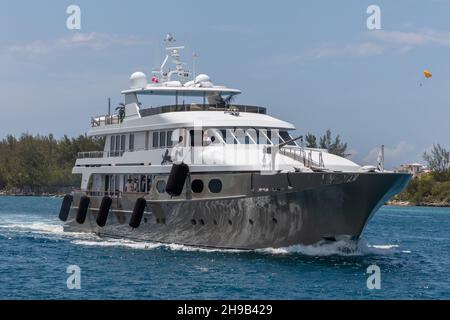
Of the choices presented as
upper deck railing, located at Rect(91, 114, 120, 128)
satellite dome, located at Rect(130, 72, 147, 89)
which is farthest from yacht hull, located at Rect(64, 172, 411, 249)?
upper deck railing, located at Rect(91, 114, 120, 128)

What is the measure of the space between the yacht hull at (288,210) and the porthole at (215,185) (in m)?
0.53

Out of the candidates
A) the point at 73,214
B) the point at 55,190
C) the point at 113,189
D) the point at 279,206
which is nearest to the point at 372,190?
the point at 279,206

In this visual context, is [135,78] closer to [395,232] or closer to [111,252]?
[111,252]

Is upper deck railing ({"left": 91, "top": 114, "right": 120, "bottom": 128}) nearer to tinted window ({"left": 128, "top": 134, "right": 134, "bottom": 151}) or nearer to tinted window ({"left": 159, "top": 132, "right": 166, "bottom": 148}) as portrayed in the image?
tinted window ({"left": 128, "top": 134, "right": 134, "bottom": 151})

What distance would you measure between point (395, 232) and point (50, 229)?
20.1m

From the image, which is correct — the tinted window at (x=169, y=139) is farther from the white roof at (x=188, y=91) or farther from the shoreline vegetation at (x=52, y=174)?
the shoreline vegetation at (x=52, y=174)

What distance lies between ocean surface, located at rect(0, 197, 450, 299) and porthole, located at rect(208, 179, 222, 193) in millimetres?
2294

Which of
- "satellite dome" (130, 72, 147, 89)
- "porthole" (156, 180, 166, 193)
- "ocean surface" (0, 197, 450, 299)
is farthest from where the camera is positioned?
"satellite dome" (130, 72, 147, 89)

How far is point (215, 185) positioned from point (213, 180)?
0.69 feet

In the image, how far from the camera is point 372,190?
31.5 m

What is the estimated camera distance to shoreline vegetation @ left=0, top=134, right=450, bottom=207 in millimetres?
128375

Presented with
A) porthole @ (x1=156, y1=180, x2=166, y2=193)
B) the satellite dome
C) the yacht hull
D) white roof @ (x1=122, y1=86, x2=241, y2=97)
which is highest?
the satellite dome

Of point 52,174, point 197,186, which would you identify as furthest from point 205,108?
point 52,174
